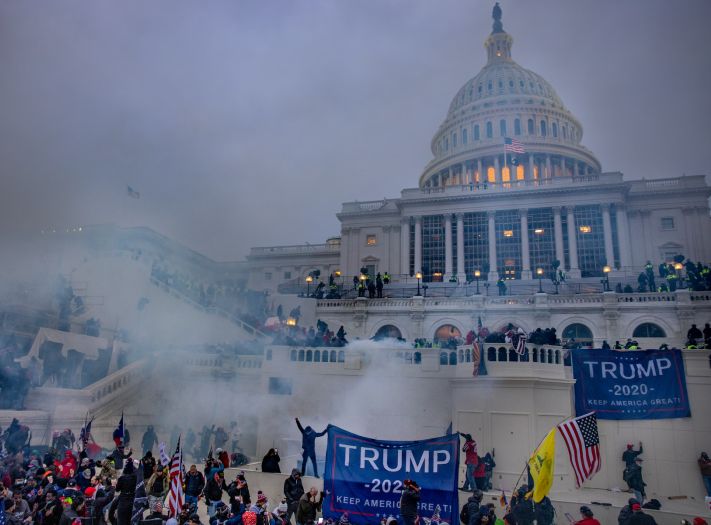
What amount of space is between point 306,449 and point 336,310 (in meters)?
23.5

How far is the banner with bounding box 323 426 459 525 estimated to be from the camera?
10.6 meters

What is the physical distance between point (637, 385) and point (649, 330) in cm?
1940

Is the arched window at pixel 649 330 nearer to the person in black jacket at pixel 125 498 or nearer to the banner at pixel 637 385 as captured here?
the banner at pixel 637 385

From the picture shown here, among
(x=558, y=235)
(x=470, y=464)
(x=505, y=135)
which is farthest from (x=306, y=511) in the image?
(x=505, y=135)

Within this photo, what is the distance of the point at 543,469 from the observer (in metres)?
10.2

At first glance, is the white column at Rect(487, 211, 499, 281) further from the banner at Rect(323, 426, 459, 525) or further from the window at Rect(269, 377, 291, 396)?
the banner at Rect(323, 426, 459, 525)

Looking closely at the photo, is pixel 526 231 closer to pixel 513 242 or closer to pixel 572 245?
pixel 513 242

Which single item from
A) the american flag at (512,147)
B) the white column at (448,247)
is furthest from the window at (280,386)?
the american flag at (512,147)

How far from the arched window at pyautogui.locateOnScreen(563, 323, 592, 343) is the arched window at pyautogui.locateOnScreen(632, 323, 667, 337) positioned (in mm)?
2653

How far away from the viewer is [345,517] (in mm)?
10836

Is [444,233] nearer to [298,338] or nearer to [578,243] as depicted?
[578,243]

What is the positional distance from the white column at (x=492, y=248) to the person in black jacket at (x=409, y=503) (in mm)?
41684

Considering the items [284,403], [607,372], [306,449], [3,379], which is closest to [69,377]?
[3,379]

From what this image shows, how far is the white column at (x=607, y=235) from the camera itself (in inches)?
1922
